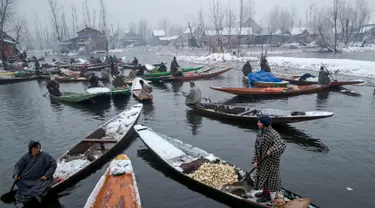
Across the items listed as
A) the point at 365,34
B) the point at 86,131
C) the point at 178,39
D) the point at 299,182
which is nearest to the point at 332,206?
the point at 299,182

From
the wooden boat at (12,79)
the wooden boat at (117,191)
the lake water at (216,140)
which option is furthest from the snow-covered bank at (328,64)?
the wooden boat at (12,79)

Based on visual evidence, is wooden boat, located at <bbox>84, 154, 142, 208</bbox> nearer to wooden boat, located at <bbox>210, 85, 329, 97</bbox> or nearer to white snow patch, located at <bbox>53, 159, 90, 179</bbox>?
white snow patch, located at <bbox>53, 159, 90, 179</bbox>

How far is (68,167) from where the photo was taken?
7.74 m

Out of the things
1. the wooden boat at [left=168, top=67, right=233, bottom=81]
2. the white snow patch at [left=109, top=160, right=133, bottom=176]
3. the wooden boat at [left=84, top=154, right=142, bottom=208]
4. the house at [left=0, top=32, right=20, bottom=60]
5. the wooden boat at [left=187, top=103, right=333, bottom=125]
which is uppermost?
the house at [left=0, top=32, right=20, bottom=60]

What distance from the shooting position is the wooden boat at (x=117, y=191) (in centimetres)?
538

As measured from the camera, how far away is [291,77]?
2105 cm

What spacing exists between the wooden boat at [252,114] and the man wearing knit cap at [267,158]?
197 inches

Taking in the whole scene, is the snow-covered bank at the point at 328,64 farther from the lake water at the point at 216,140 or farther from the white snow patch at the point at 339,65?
the lake water at the point at 216,140

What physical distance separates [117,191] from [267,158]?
3.30 meters

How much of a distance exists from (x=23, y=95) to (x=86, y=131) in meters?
12.3

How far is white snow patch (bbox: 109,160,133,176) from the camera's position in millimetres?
6293

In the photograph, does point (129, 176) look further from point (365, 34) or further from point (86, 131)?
point (365, 34)

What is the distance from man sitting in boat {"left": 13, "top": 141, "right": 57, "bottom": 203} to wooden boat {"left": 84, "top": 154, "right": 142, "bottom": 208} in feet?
4.20

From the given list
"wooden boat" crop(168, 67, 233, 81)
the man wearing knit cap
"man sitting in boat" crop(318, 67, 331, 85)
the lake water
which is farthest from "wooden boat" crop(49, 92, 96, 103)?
"man sitting in boat" crop(318, 67, 331, 85)
